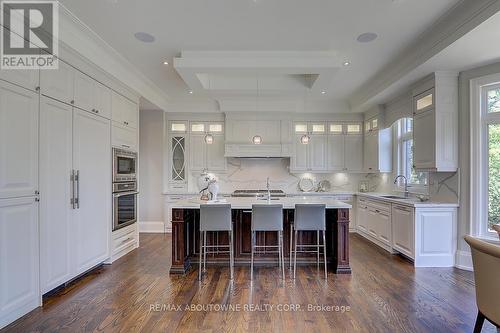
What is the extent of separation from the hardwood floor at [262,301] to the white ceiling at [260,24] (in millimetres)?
2925

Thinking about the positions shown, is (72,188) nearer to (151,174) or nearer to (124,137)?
(124,137)

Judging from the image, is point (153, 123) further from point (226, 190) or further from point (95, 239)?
point (95, 239)

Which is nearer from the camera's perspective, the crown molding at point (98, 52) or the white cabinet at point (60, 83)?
the white cabinet at point (60, 83)

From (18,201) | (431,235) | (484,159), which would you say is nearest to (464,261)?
(431,235)

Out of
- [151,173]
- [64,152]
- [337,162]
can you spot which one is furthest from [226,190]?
[64,152]

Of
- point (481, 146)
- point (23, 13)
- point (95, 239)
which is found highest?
point (23, 13)

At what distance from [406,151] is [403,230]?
1848 mm

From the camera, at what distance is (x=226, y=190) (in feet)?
21.2

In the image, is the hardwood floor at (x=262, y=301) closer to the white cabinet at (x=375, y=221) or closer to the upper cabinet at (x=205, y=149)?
the white cabinet at (x=375, y=221)

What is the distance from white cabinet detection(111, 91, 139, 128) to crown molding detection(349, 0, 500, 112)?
163 inches

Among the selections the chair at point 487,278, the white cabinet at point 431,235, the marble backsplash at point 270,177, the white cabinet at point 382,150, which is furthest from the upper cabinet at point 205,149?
the chair at point 487,278

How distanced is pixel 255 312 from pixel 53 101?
118 inches

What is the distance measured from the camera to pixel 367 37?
10.5 feet

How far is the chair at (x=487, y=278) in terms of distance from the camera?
1739mm
